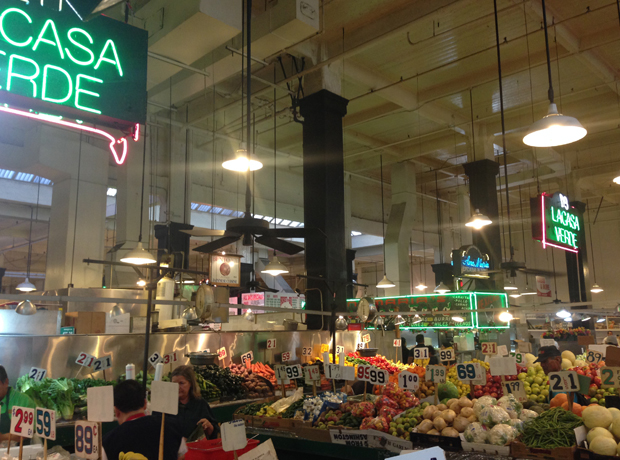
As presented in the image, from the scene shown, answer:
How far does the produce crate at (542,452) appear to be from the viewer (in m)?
3.58

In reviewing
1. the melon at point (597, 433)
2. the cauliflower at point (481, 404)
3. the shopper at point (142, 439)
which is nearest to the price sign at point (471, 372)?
the cauliflower at point (481, 404)

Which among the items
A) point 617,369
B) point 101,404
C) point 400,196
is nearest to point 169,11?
point 101,404

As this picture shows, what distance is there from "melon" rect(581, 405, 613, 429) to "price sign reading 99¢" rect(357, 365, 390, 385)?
194 centimetres

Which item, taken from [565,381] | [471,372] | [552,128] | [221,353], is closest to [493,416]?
[565,381]

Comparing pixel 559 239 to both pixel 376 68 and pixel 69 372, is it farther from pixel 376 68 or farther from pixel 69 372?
pixel 69 372

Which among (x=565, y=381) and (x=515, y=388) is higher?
(x=565, y=381)

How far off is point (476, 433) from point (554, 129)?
249 cm

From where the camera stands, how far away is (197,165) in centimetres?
1455

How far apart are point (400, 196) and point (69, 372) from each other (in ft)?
38.4

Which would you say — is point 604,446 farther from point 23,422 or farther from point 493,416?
point 23,422

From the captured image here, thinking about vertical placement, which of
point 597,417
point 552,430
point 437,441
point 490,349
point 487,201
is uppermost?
point 487,201

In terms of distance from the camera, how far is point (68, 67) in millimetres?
2980

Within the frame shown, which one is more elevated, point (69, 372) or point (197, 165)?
point (197, 165)

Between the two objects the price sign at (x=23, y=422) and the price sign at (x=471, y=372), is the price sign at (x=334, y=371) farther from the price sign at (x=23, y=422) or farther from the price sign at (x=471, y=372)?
the price sign at (x=23, y=422)
